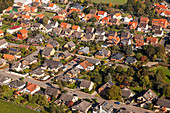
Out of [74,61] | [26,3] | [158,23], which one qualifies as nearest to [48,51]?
[74,61]

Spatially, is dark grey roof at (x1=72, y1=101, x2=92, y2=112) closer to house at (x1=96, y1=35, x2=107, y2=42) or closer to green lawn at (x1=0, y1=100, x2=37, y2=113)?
green lawn at (x1=0, y1=100, x2=37, y2=113)

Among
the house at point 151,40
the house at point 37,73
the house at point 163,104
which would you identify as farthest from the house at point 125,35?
the house at point 163,104

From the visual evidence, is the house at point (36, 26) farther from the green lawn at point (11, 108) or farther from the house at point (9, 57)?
the green lawn at point (11, 108)

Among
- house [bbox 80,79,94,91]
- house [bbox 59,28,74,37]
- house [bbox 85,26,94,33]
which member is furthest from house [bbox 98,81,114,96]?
house [bbox 85,26,94,33]

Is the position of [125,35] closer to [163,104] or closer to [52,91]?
[163,104]

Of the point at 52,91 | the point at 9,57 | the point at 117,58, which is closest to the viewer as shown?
the point at 52,91

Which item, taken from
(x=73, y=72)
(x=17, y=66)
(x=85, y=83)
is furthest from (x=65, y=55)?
(x=85, y=83)
